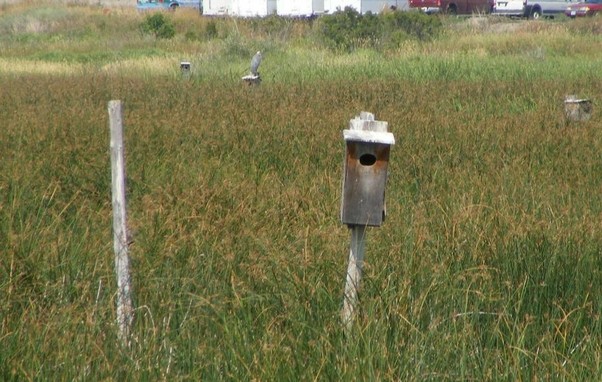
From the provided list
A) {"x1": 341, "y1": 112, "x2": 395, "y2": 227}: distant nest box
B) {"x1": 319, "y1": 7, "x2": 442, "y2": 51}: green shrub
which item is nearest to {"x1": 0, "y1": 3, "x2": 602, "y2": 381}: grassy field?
{"x1": 341, "y1": 112, "x2": 395, "y2": 227}: distant nest box

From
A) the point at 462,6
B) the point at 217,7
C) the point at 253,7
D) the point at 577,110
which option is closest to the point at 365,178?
the point at 577,110

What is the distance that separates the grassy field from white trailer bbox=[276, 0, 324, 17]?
29.5 metres

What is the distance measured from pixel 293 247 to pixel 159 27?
3060cm

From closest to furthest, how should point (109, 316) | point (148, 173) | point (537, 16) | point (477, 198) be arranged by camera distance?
1. point (109, 316)
2. point (477, 198)
3. point (148, 173)
4. point (537, 16)

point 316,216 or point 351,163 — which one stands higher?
point 351,163

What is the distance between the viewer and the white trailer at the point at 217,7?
41781 millimetres

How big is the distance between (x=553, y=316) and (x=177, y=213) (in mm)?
2213

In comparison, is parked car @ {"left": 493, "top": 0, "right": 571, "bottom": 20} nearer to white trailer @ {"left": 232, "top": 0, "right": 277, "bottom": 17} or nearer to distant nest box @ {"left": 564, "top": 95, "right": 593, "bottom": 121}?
white trailer @ {"left": 232, "top": 0, "right": 277, "bottom": 17}

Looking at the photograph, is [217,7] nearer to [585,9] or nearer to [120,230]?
[585,9]

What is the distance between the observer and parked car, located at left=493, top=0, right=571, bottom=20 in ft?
134

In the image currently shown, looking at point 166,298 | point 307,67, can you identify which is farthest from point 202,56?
point 166,298

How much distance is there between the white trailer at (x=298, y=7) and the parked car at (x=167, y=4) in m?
6.26

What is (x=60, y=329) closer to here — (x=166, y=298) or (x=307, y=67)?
(x=166, y=298)

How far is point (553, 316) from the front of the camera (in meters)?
4.38
